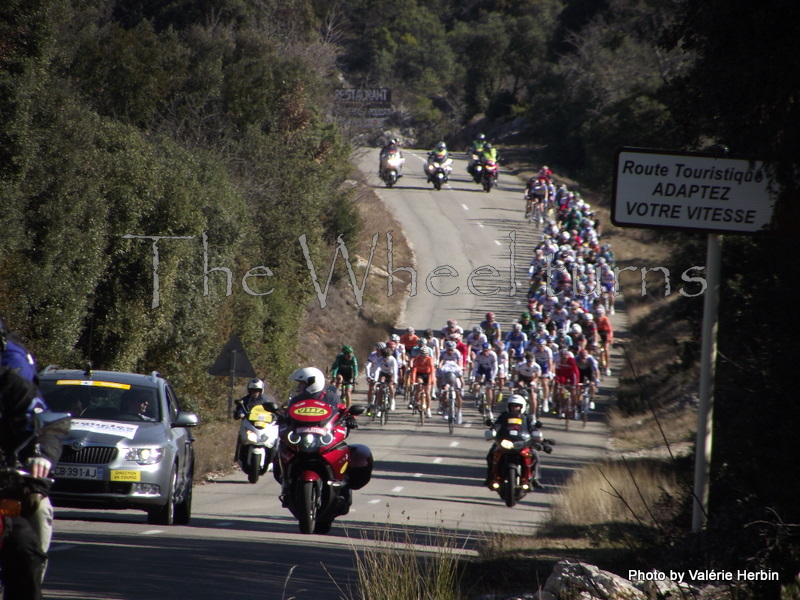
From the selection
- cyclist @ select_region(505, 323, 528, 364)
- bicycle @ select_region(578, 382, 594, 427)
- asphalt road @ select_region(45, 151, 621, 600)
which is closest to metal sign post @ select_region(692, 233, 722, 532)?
asphalt road @ select_region(45, 151, 621, 600)

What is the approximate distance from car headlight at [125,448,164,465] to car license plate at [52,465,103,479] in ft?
1.06

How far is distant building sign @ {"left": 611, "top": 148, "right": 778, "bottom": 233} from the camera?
575 centimetres

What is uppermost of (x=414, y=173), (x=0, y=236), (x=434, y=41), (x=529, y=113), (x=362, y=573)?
(x=434, y=41)

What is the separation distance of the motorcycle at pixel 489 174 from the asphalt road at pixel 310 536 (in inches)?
815

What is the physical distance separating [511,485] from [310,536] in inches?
219

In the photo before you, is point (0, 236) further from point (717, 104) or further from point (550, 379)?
point (550, 379)

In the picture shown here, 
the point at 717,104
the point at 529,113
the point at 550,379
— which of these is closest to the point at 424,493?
the point at 550,379

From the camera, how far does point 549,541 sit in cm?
1193

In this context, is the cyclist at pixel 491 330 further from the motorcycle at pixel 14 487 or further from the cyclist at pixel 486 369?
the motorcycle at pixel 14 487

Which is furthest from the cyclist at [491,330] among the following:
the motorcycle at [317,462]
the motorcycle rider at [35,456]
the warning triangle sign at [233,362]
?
the motorcycle rider at [35,456]

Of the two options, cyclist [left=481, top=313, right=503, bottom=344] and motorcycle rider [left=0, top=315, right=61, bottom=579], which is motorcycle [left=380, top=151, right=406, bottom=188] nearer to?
cyclist [left=481, top=313, right=503, bottom=344]

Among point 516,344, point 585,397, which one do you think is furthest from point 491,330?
point 585,397

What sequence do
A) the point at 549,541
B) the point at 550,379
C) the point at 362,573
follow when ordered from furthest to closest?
1. the point at 550,379
2. the point at 549,541
3. the point at 362,573

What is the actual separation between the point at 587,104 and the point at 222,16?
3280 cm
